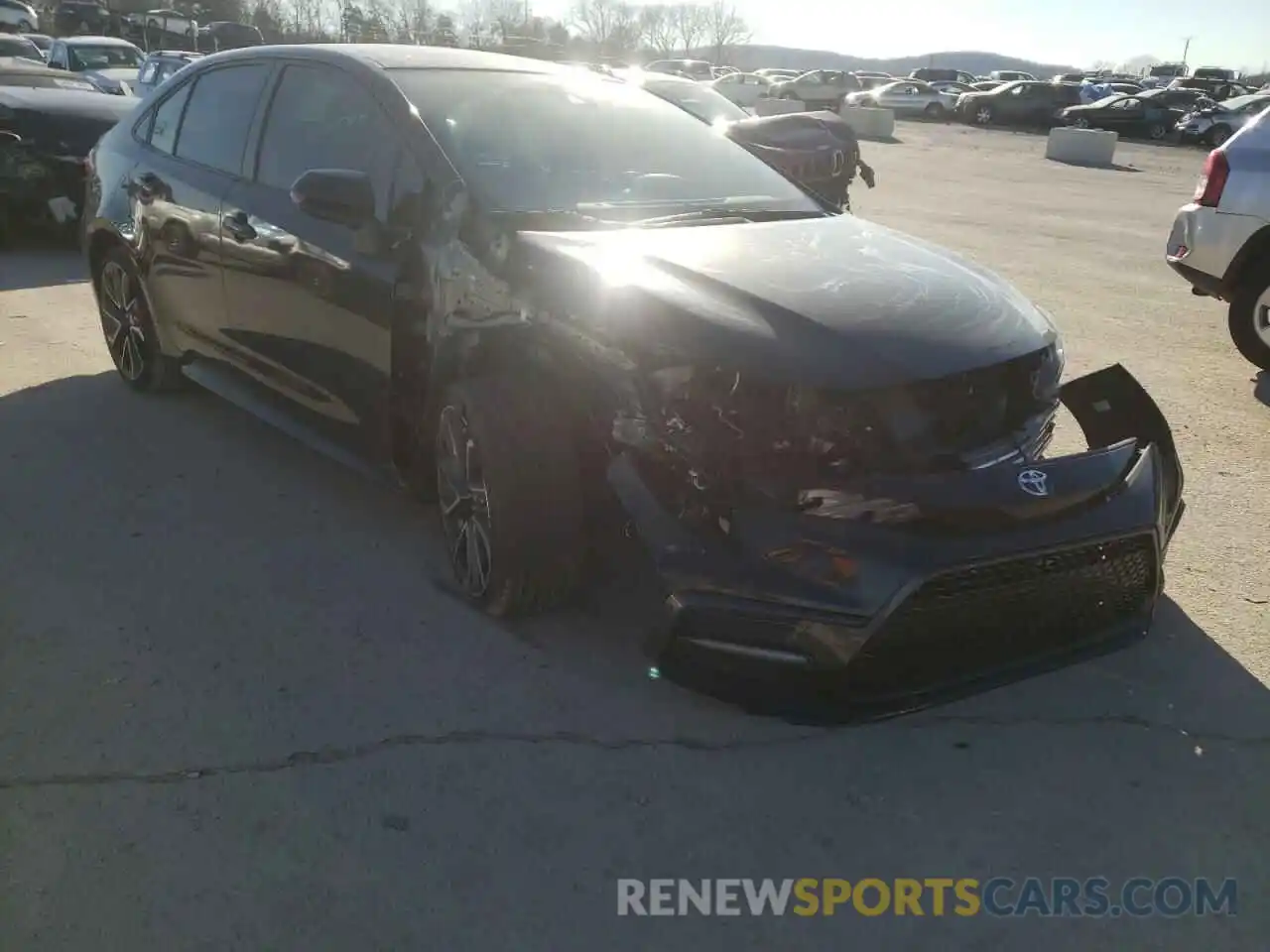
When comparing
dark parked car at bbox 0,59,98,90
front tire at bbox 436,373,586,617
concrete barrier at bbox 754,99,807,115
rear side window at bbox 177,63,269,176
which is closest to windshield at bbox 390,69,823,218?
front tire at bbox 436,373,586,617

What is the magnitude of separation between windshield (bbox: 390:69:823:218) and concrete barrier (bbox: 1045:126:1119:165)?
2279 cm

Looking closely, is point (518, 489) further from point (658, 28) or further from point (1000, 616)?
point (658, 28)

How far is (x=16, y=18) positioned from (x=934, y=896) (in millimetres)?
45420

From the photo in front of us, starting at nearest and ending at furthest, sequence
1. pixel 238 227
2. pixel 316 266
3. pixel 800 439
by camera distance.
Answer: pixel 800 439, pixel 316 266, pixel 238 227

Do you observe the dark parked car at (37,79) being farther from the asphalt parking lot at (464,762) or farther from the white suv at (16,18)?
the white suv at (16,18)

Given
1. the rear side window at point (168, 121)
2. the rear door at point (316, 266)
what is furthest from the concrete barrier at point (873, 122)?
the rear door at point (316, 266)

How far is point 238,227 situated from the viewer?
4285mm

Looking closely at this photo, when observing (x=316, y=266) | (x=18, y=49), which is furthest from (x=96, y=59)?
(x=316, y=266)

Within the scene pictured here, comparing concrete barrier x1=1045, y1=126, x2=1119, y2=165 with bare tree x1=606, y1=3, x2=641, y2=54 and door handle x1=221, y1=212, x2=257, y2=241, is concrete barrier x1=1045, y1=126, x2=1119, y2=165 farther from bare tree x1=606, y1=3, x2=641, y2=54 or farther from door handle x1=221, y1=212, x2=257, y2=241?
bare tree x1=606, y1=3, x2=641, y2=54

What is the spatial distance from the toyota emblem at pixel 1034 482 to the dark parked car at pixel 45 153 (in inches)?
347

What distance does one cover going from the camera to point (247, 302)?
4332 millimetres

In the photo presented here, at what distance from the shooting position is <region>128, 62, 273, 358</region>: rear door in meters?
4.52

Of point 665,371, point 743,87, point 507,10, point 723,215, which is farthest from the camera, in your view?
point 507,10

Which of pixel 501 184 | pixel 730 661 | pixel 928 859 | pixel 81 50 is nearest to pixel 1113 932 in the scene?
pixel 928 859
